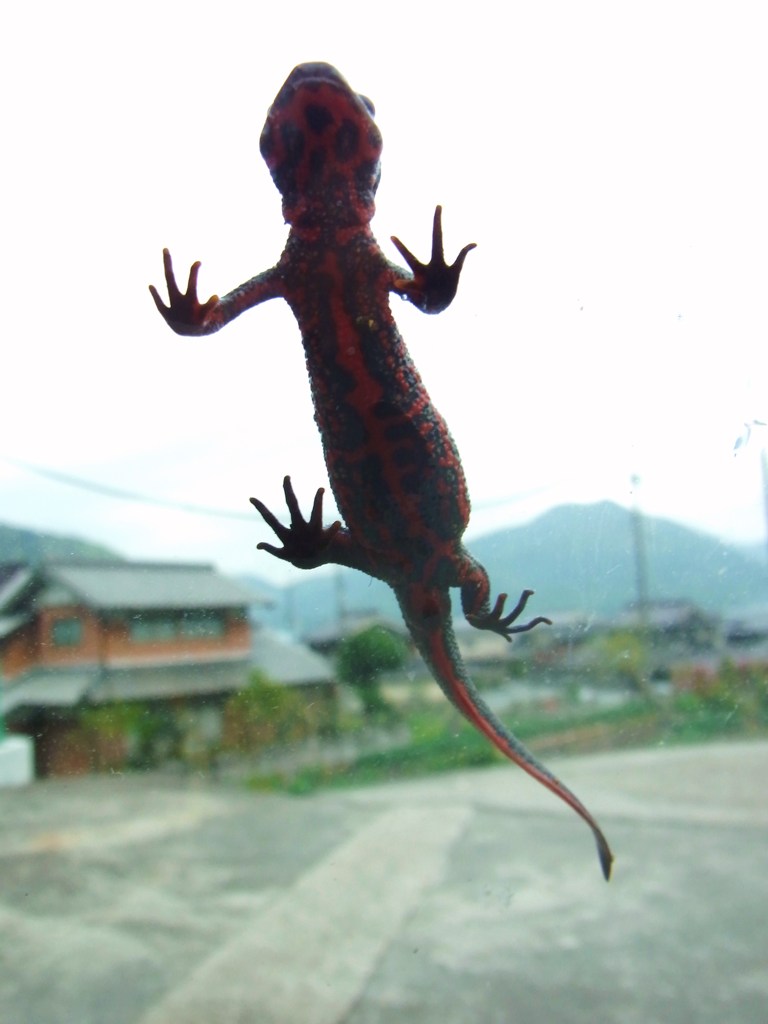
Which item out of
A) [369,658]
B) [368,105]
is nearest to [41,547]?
[369,658]

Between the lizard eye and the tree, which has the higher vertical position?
the lizard eye

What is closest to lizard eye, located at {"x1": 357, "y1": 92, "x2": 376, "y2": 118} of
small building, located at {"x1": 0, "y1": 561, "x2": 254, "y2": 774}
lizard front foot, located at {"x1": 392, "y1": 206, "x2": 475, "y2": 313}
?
lizard front foot, located at {"x1": 392, "y1": 206, "x2": 475, "y2": 313}

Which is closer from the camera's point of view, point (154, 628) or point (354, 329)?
point (354, 329)

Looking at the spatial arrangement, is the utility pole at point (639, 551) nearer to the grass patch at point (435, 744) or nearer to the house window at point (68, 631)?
the grass patch at point (435, 744)

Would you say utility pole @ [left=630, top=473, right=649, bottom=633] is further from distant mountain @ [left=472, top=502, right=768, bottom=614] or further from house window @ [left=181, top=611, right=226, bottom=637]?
house window @ [left=181, top=611, right=226, bottom=637]

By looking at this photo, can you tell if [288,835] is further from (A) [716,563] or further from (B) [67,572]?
(A) [716,563]

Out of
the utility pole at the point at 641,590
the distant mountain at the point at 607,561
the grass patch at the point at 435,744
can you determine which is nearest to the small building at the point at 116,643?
the grass patch at the point at 435,744

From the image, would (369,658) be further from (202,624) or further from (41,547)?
(41,547)
